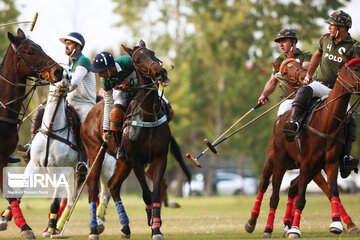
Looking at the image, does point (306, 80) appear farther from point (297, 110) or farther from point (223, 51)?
point (223, 51)

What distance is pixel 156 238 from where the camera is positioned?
1072 cm

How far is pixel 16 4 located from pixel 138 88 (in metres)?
22.8

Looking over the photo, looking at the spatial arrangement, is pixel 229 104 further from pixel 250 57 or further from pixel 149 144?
pixel 149 144

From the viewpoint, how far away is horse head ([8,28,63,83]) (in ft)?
38.5

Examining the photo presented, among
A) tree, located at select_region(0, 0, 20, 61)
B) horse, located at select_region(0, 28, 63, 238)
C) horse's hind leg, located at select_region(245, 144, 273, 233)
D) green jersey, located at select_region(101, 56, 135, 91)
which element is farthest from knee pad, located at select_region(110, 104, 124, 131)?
tree, located at select_region(0, 0, 20, 61)

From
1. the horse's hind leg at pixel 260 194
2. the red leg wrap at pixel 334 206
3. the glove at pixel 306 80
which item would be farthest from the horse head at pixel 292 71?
the red leg wrap at pixel 334 206

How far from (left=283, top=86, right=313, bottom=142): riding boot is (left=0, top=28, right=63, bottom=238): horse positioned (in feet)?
12.4

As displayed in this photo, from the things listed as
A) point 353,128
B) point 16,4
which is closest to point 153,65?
point 353,128

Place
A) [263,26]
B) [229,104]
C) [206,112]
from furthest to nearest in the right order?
[206,112]
[229,104]
[263,26]

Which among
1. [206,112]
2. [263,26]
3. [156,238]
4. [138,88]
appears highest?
[263,26]

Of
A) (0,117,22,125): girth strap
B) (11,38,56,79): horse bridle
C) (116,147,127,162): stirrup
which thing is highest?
(11,38,56,79): horse bridle

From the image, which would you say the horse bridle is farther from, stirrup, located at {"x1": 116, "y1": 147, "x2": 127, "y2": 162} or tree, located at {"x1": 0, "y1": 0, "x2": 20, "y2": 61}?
tree, located at {"x1": 0, "y1": 0, "x2": 20, "y2": 61}

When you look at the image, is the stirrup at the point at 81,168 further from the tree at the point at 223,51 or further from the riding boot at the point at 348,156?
the tree at the point at 223,51

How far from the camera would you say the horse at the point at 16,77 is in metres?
Result: 11.8
